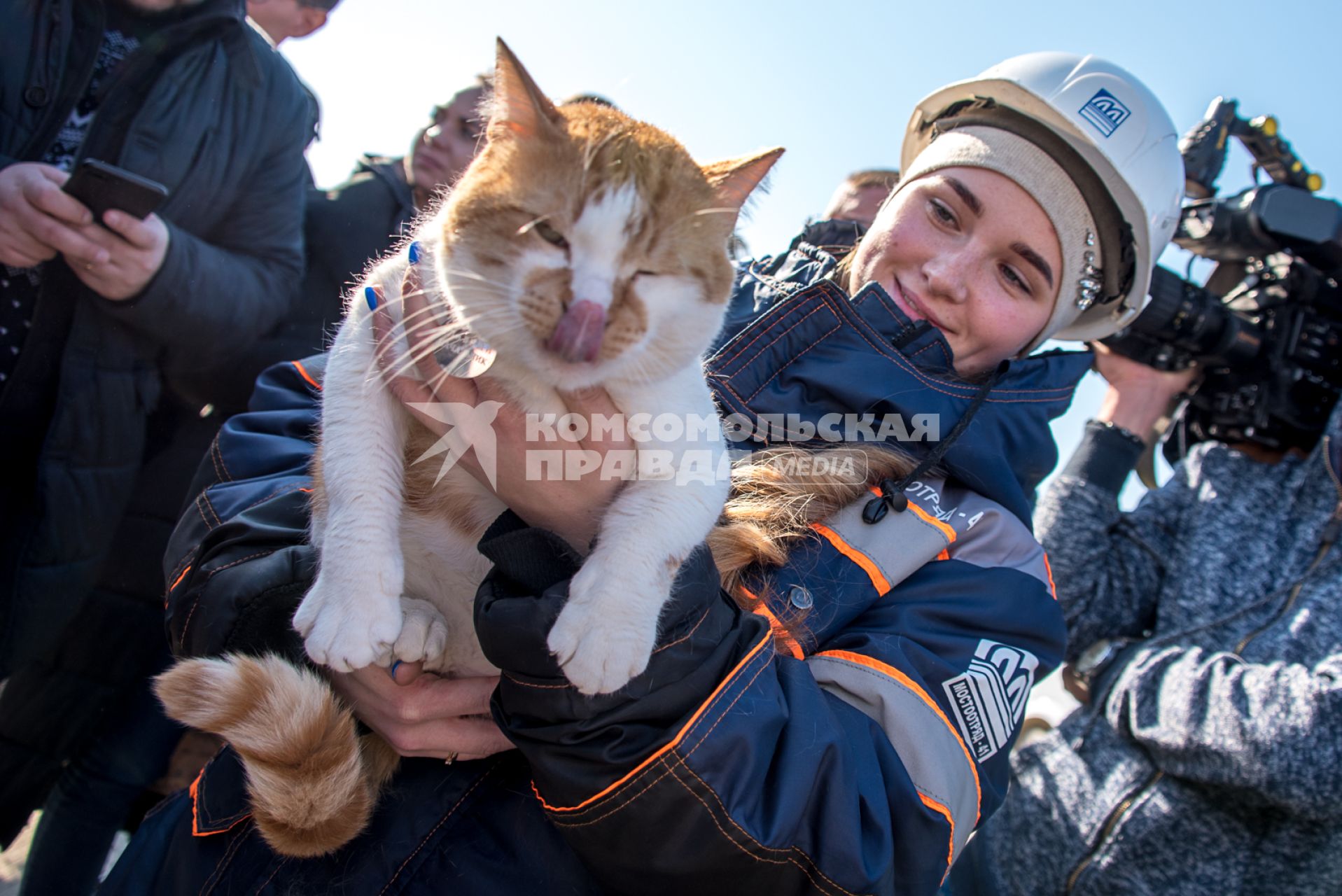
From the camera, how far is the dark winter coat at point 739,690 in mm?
1060

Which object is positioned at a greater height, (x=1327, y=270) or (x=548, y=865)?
(x=1327, y=270)

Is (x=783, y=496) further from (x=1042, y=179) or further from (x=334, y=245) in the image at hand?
(x=334, y=245)

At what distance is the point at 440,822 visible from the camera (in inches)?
48.0

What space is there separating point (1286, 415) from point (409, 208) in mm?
3226

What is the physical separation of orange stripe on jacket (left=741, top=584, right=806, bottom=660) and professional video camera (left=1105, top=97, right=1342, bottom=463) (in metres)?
2.02

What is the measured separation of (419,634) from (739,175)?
0.98 meters

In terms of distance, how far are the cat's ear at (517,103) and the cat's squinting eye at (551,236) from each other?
0.21 meters

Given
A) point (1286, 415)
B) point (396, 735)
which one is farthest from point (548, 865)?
point (1286, 415)

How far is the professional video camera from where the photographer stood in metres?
2.55

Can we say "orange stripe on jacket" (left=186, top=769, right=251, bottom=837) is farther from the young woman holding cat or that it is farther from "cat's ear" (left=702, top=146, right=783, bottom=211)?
"cat's ear" (left=702, top=146, right=783, bottom=211)

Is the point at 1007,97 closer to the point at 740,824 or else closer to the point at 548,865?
the point at 740,824

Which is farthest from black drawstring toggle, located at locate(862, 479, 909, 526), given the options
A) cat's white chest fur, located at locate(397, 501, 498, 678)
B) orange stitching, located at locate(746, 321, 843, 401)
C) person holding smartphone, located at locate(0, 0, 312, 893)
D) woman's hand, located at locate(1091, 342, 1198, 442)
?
person holding smartphone, located at locate(0, 0, 312, 893)

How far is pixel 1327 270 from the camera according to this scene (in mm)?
2641

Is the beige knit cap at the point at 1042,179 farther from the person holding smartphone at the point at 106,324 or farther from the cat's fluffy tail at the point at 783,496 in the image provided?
the person holding smartphone at the point at 106,324
